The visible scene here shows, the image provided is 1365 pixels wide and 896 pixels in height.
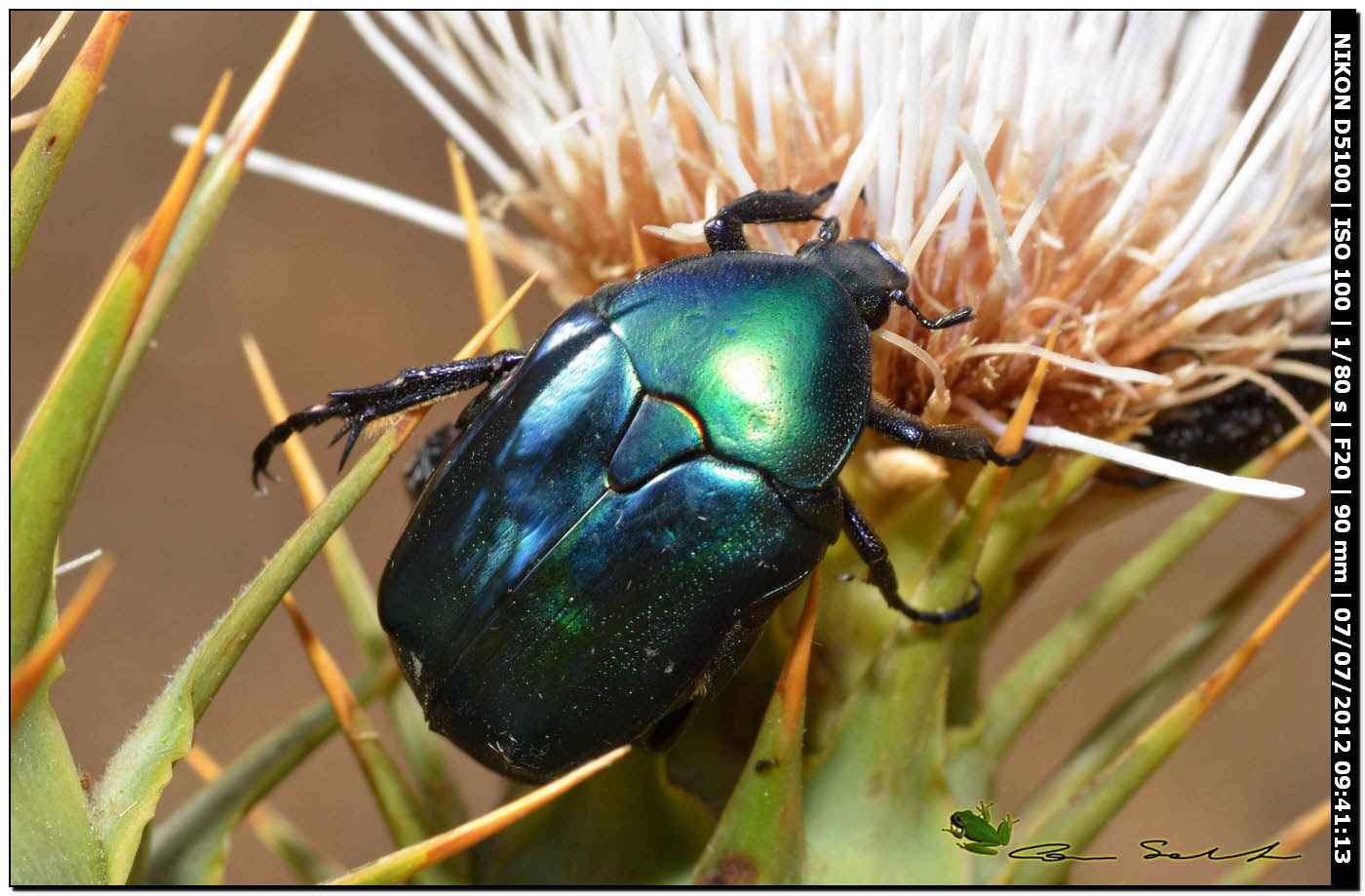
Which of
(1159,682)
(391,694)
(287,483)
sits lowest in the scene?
(287,483)

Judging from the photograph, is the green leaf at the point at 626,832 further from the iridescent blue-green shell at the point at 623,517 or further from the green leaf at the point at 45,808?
the green leaf at the point at 45,808

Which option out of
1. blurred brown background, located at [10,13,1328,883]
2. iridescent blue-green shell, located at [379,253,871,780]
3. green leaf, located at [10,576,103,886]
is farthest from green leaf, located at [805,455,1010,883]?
blurred brown background, located at [10,13,1328,883]

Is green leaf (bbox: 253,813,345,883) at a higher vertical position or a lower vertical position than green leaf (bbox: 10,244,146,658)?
lower

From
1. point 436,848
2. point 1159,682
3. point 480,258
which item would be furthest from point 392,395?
point 1159,682

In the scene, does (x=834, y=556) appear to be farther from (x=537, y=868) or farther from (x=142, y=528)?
(x=142, y=528)

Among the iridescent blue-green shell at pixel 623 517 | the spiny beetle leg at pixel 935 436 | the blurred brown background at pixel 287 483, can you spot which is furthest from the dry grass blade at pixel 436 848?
the blurred brown background at pixel 287 483

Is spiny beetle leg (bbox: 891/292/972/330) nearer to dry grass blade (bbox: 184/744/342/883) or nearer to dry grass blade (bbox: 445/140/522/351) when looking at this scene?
dry grass blade (bbox: 445/140/522/351)

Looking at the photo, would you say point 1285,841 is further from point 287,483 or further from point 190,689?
point 287,483
